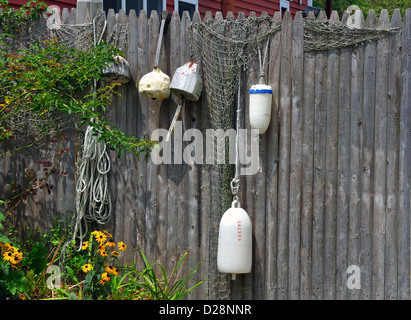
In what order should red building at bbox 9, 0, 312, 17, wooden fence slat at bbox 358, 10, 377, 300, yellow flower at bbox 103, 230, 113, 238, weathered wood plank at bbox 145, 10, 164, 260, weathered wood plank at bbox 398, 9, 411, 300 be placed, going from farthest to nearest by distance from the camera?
red building at bbox 9, 0, 312, 17
weathered wood plank at bbox 145, 10, 164, 260
yellow flower at bbox 103, 230, 113, 238
wooden fence slat at bbox 358, 10, 377, 300
weathered wood plank at bbox 398, 9, 411, 300

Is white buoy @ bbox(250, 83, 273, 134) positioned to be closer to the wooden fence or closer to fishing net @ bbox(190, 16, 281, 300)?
the wooden fence

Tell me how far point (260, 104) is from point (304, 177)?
2.19 feet

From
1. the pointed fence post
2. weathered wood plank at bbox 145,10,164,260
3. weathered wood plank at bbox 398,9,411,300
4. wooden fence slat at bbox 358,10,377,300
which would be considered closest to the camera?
weathered wood plank at bbox 398,9,411,300

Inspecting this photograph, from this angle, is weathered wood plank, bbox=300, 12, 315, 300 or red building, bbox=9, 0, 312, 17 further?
red building, bbox=9, 0, 312, 17

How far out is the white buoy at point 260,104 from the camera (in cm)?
497

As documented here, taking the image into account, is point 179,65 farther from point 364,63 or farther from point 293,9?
point 293,9

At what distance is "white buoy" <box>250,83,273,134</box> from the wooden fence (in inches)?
4.9

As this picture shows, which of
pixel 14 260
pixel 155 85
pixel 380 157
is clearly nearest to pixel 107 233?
pixel 14 260

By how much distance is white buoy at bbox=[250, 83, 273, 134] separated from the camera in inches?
196

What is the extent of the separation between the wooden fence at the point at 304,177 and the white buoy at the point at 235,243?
0.18 meters

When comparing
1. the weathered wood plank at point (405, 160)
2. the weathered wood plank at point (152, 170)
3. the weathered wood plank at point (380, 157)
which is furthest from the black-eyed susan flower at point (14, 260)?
the weathered wood plank at point (405, 160)

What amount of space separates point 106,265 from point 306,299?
1.67 metres

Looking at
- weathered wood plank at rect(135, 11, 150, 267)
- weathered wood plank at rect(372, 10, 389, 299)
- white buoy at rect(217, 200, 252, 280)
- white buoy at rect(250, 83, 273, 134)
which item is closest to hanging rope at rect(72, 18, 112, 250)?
weathered wood plank at rect(135, 11, 150, 267)

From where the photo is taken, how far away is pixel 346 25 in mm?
4859
